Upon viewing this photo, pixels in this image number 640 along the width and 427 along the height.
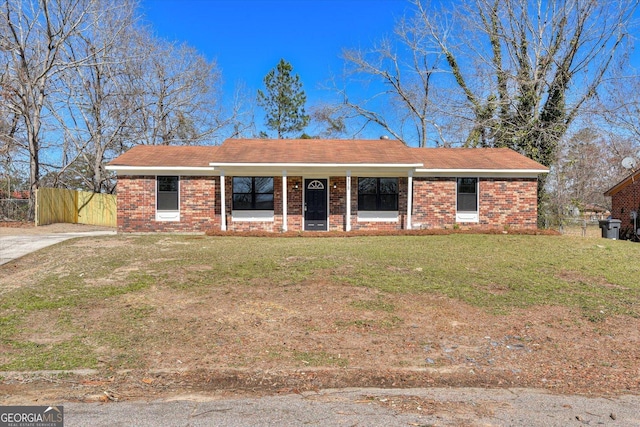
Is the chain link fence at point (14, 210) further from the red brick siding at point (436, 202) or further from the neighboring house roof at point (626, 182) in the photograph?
the neighboring house roof at point (626, 182)

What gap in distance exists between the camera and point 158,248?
1119 cm

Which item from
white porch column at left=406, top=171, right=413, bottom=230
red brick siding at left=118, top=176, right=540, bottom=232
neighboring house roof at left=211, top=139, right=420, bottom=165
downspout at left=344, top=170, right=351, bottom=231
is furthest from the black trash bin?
downspout at left=344, top=170, right=351, bottom=231

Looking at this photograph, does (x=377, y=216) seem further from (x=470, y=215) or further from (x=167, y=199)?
(x=167, y=199)

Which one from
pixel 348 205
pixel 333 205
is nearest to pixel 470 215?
pixel 348 205

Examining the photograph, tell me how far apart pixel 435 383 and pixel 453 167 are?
13.8m

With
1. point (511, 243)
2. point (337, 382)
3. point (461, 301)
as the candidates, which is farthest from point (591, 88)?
point (337, 382)

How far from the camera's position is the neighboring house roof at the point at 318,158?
15.8 metres

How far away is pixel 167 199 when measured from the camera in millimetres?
16297

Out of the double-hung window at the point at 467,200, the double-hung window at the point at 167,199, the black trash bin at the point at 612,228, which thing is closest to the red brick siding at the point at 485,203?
the double-hung window at the point at 467,200

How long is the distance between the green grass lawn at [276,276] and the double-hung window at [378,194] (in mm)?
4826

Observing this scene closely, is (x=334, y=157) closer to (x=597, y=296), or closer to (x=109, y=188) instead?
(x=597, y=296)

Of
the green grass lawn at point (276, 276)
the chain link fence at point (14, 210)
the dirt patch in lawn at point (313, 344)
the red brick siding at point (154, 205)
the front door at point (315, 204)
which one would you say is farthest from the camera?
the chain link fence at point (14, 210)

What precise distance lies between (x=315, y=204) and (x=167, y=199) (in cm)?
578

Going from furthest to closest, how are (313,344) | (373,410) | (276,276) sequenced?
1. (276,276)
2. (313,344)
3. (373,410)
